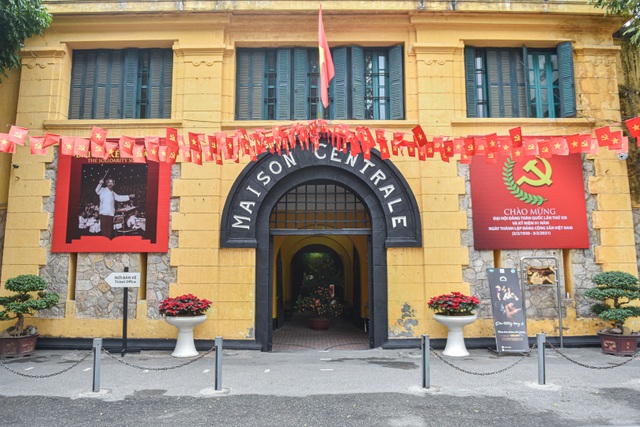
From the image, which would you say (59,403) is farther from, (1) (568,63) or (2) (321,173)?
(1) (568,63)

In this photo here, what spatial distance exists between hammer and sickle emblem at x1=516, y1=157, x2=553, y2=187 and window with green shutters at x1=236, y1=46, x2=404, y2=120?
3.47 meters

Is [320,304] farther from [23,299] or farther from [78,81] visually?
[78,81]

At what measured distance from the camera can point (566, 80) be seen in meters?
12.4

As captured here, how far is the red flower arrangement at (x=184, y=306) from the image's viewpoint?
10.7 m

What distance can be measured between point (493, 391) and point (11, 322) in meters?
11.2

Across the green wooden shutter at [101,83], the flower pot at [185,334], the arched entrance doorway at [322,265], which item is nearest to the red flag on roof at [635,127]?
the arched entrance doorway at [322,265]

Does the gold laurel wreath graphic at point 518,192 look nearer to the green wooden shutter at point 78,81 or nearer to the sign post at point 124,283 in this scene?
the sign post at point 124,283

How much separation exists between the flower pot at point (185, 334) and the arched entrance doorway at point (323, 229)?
154cm

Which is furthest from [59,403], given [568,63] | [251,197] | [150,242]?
[568,63]

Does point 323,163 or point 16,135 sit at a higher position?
point 323,163

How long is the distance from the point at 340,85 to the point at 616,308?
339 inches

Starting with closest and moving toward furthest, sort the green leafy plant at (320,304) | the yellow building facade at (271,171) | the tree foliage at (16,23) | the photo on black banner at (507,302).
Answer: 1. the tree foliage at (16,23)
2. the photo on black banner at (507,302)
3. the yellow building facade at (271,171)
4. the green leafy plant at (320,304)

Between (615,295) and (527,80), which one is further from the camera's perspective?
(527,80)

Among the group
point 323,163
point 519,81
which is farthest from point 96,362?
point 519,81
